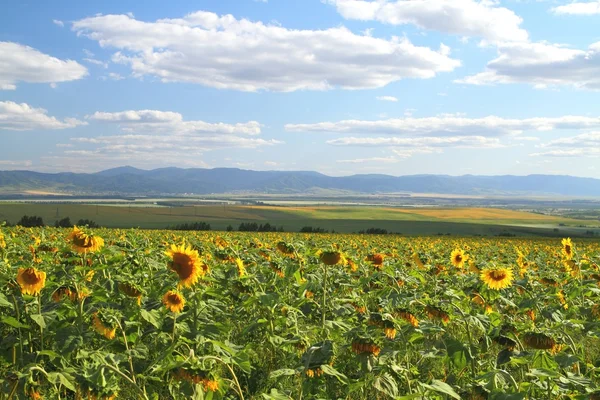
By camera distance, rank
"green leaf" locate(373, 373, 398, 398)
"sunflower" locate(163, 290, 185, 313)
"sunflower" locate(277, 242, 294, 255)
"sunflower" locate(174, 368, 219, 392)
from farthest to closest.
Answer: "sunflower" locate(277, 242, 294, 255)
"sunflower" locate(163, 290, 185, 313)
"green leaf" locate(373, 373, 398, 398)
"sunflower" locate(174, 368, 219, 392)

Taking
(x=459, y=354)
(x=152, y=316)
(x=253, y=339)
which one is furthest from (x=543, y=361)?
(x=253, y=339)

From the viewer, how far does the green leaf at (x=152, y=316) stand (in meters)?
4.68

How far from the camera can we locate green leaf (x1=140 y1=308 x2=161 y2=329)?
4682 millimetres

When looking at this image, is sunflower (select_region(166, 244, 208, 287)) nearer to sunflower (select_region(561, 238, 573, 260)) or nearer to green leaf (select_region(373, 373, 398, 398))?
green leaf (select_region(373, 373, 398, 398))

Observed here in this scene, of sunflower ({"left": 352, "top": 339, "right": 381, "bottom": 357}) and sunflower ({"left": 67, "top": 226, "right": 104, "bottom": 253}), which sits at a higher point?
sunflower ({"left": 67, "top": 226, "right": 104, "bottom": 253})

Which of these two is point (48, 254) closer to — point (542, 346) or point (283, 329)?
point (283, 329)

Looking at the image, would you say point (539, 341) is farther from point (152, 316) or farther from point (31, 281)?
point (31, 281)

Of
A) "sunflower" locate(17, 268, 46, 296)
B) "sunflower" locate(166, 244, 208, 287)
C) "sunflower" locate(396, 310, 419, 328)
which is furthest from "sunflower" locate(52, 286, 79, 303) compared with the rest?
"sunflower" locate(396, 310, 419, 328)

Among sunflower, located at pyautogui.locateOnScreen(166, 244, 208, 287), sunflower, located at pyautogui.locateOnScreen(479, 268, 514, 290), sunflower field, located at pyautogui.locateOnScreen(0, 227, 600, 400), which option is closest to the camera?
sunflower field, located at pyautogui.locateOnScreen(0, 227, 600, 400)

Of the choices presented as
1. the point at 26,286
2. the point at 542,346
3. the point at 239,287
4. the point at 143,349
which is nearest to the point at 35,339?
the point at 26,286

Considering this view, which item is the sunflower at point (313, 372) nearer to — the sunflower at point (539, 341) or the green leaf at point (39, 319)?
the sunflower at point (539, 341)

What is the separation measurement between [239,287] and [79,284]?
198 centimetres

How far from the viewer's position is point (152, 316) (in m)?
4.75

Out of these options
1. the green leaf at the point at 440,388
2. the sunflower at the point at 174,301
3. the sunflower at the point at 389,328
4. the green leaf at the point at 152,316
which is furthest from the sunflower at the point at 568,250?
the green leaf at the point at 152,316
